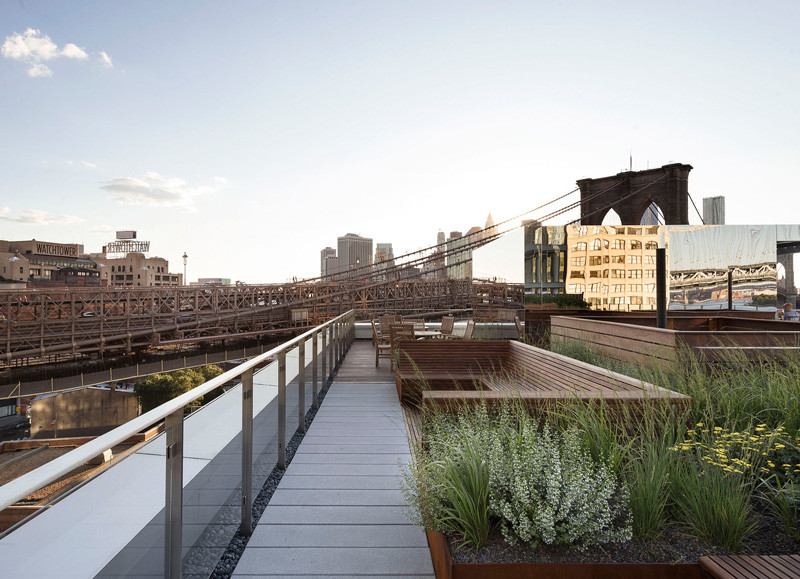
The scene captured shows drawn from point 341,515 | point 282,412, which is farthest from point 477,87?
point 341,515

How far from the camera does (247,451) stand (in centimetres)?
279

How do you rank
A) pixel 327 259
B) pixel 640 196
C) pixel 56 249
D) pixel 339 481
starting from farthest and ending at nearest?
1. pixel 327 259
2. pixel 56 249
3. pixel 640 196
4. pixel 339 481

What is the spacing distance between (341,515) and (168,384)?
159ft

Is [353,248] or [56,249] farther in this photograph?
[56,249]

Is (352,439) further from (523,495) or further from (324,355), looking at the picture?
(523,495)

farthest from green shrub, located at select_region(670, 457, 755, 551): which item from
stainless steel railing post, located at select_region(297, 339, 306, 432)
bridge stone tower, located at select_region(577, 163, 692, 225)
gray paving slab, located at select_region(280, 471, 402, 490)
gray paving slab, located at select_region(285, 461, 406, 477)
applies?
bridge stone tower, located at select_region(577, 163, 692, 225)

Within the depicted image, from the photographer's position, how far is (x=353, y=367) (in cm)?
888

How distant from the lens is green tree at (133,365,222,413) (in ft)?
145

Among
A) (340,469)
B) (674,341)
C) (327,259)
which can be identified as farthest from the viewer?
(327,259)

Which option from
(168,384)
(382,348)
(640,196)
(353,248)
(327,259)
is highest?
(353,248)

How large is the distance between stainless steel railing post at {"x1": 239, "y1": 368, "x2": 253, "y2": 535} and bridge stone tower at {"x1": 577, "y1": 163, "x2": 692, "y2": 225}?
14.6 metres

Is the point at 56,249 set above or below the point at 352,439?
above

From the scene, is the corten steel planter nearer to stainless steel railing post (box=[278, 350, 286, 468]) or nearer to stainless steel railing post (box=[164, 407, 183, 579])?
stainless steel railing post (box=[164, 407, 183, 579])

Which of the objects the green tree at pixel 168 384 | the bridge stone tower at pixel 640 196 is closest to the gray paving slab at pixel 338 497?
the bridge stone tower at pixel 640 196
